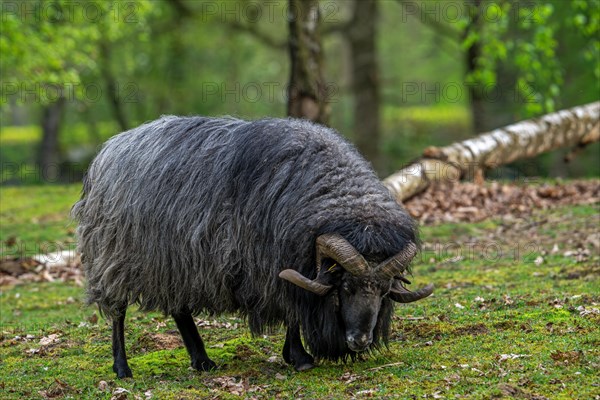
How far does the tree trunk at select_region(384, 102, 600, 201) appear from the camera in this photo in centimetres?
1495

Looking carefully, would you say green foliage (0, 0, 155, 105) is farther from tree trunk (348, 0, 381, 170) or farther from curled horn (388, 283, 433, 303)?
curled horn (388, 283, 433, 303)

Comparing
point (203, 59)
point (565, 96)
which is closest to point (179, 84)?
point (203, 59)

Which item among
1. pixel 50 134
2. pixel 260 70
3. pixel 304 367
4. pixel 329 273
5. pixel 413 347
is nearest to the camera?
pixel 329 273

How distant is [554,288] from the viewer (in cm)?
958

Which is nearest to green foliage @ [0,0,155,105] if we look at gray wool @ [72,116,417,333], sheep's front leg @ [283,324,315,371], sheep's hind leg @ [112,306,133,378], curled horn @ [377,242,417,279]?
gray wool @ [72,116,417,333]

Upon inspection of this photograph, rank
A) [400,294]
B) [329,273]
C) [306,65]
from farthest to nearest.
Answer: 1. [306,65]
2. [400,294]
3. [329,273]

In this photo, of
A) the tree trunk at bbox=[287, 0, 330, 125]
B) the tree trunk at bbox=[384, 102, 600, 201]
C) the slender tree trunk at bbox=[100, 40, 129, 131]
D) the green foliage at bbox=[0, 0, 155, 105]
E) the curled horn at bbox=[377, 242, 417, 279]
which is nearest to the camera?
the curled horn at bbox=[377, 242, 417, 279]

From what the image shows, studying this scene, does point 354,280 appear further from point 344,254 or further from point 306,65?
point 306,65

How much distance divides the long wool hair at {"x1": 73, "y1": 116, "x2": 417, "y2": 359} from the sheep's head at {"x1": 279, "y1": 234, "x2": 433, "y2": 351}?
0.11 meters

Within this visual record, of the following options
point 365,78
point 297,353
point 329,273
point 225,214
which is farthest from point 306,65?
point 365,78

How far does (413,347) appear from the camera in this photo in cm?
780

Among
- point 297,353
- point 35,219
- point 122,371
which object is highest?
point 297,353

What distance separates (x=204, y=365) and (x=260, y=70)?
2708 centimetres

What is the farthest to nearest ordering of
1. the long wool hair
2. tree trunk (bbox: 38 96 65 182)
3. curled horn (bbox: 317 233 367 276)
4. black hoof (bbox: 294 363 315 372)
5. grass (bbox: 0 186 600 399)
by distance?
tree trunk (bbox: 38 96 65 182)
black hoof (bbox: 294 363 315 372)
the long wool hair
curled horn (bbox: 317 233 367 276)
grass (bbox: 0 186 600 399)
